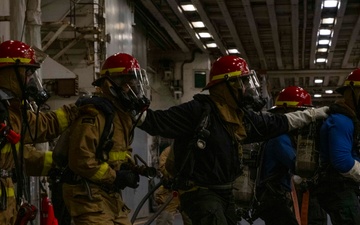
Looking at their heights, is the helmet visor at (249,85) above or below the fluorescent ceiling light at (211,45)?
below

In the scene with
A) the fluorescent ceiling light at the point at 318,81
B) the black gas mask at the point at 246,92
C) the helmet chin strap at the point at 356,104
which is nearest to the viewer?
the black gas mask at the point at 246,92

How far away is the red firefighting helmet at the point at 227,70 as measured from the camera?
6344mm

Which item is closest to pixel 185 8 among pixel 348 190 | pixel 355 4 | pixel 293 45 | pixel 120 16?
pixel 120 16

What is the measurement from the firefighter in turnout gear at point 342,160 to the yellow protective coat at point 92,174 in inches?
76.7

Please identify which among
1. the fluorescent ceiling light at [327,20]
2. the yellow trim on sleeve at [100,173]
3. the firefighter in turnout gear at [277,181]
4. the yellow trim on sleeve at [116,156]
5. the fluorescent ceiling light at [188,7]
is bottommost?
the firefighter in turnout gear at [277,181]

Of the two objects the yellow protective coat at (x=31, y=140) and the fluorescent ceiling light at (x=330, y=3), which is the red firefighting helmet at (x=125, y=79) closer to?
the yellow protective coat at (x=31, y=140)

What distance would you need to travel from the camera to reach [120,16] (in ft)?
49.0

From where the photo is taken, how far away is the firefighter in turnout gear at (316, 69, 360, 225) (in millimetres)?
6391

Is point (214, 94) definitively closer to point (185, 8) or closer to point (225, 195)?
point (225, 195)

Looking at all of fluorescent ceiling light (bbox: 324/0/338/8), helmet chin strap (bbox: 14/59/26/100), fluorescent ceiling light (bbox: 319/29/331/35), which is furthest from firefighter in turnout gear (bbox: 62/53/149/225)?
fluorescent ceiling light (bbox: 319/29/331/35)

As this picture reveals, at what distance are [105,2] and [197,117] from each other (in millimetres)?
7749

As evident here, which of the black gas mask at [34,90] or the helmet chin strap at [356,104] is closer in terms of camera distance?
the black gas mask at [34,90]

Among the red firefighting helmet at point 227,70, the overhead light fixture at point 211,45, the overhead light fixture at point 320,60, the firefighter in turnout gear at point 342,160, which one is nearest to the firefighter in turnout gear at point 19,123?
the red firefighting helmet at point 227,70

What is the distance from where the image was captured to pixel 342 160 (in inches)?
250
